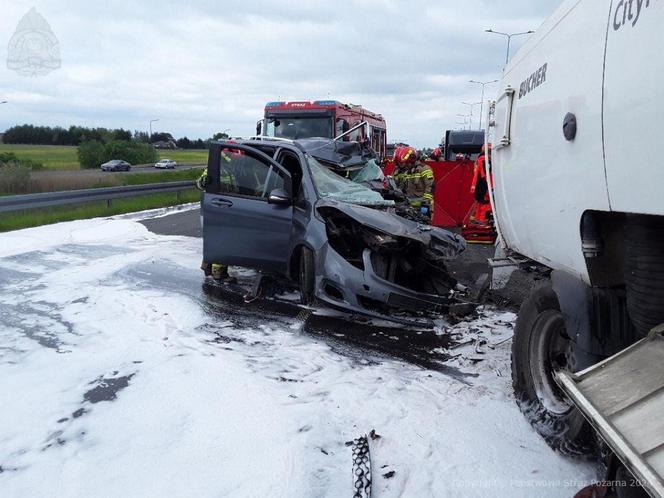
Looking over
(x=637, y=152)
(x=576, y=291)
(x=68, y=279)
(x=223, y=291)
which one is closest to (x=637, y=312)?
(x=576, y=291)

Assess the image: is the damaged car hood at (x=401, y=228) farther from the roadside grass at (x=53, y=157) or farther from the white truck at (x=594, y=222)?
the roadside grass at (x=53, y=157)

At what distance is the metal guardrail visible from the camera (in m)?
11.2

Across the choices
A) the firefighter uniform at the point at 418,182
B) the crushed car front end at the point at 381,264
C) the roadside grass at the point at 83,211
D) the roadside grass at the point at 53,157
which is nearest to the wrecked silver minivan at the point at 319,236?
the crushed car front end at the point at 381,264

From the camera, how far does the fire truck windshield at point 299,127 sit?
45.5 ft

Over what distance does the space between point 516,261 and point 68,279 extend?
5.57m

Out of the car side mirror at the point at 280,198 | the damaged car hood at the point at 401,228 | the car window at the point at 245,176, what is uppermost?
the car window at the point at 245,176

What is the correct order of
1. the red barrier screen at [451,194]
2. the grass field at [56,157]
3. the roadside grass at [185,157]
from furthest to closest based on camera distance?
the roadside grass at [185,157]
the grass field at [56,157]
the red barrier screen at [451,194]

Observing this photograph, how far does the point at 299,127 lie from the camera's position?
1414 centimetres

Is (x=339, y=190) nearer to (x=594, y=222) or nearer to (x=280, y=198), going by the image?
(x=280, y=198)

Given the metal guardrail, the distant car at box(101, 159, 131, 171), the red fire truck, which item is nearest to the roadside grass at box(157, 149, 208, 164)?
the distant car at box(101, 159, 131, 171)

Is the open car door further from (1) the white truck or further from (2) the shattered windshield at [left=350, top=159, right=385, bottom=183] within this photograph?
(1) the white truck

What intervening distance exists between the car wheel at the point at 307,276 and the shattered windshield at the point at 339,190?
681 mm

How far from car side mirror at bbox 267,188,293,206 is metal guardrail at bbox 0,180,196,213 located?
7794mm

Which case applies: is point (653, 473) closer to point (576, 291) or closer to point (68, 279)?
point (576, 291)
